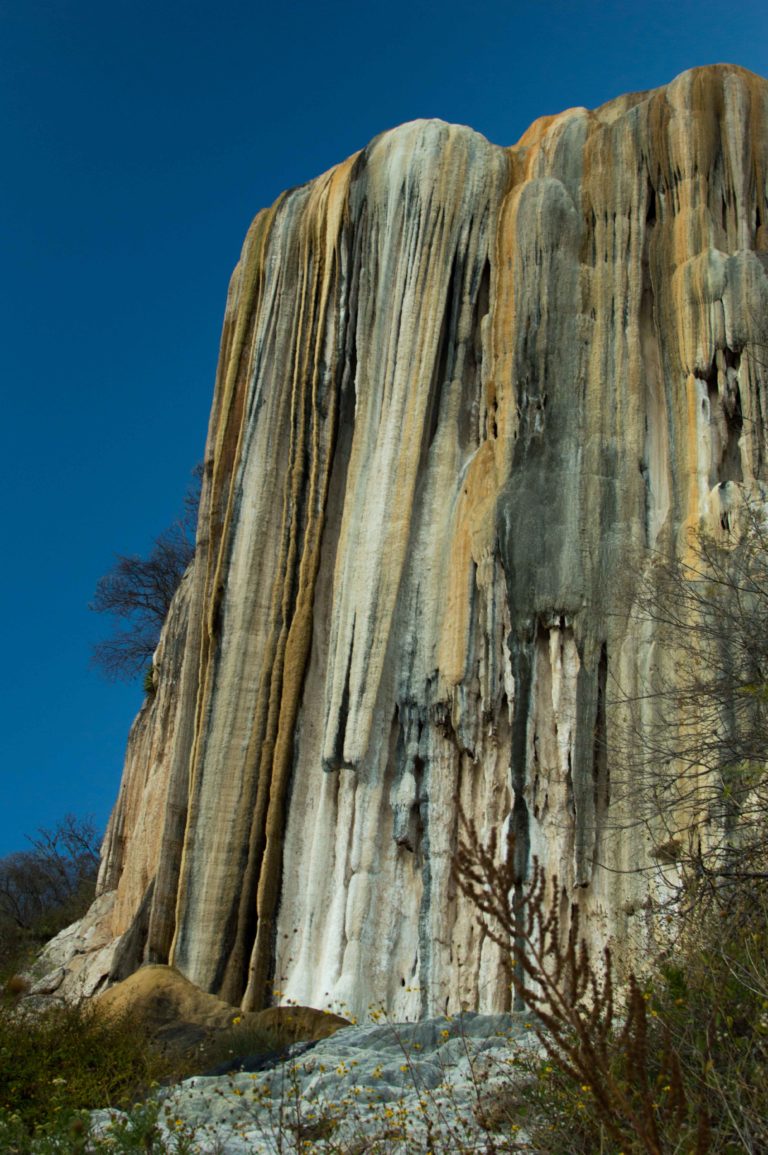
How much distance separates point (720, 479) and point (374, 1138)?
7.66 metres

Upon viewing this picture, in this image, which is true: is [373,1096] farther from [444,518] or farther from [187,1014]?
[444,518]

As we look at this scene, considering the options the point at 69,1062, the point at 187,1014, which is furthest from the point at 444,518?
the point at 69,1062

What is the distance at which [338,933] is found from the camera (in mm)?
11992

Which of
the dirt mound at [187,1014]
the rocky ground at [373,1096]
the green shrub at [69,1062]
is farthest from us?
the dirt mound at [187,1014]

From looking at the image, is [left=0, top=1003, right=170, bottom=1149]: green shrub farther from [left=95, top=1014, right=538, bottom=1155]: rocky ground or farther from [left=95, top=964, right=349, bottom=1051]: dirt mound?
[left=95, top=1014, right=538, bottom=1155]: rocky ground

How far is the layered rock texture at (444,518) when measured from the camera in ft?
38.5

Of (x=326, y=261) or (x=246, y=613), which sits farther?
(x=326, y=261)

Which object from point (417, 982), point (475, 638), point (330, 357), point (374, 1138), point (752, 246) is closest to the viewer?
point (374, 1138)

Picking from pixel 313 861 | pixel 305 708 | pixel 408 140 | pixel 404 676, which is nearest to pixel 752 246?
pixel 408 140

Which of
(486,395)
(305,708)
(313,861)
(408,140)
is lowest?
(313,861)

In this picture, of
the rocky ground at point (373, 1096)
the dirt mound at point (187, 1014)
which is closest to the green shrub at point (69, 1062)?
the dirt mound at point (187, 1014)

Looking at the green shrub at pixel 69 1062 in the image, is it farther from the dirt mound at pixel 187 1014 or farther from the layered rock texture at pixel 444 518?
the layered rock texture at pixel 444 518

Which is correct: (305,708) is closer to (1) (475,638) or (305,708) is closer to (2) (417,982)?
(1) (475,638)

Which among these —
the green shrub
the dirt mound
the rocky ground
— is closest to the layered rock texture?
the dirt mound
